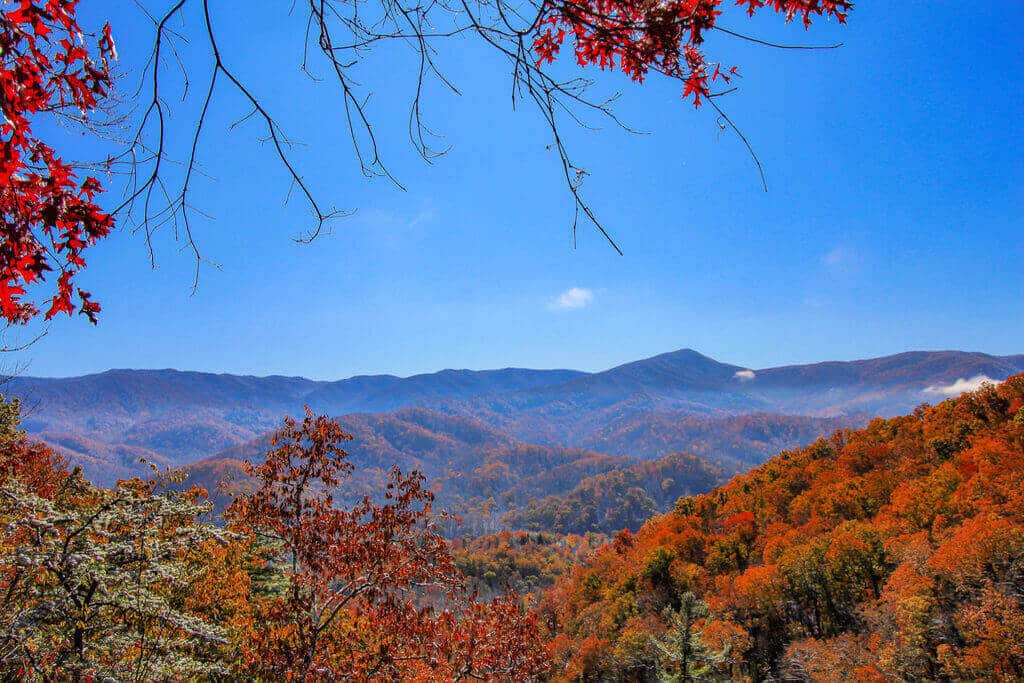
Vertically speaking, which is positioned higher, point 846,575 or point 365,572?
point 365,572

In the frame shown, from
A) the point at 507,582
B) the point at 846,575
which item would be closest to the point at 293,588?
the point at 507,582

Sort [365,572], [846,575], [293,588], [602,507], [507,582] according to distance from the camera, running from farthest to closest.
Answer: [602,507]
[846,575]
[507,582]
[365,572]
[293,588]

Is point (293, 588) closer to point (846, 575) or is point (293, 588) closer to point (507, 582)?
point (507, 582)

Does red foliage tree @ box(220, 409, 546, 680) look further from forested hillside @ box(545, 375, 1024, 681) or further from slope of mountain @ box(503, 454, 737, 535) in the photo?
slope of mountain @ box(503, 454, 737, 535)

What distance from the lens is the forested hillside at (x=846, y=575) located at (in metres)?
Answer: 19.2

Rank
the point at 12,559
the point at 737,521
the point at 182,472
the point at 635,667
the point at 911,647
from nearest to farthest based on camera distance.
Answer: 1. the point at 12,559
2. the point at 182,472
3. the point at 911,647
4. the point at 635,667
5. the point at 737,521

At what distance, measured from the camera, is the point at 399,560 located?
641 centimetres

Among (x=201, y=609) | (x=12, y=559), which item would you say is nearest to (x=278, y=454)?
(x=12, y=559)

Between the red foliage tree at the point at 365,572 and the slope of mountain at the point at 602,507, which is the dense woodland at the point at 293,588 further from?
the slope of mountain at the point at 602,507

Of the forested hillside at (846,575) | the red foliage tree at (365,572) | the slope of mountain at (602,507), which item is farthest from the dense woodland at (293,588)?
the slope of mountain at (602,507)

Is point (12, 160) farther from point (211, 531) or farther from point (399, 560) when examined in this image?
point (211, 531)

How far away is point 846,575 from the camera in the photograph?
28797 millimetres

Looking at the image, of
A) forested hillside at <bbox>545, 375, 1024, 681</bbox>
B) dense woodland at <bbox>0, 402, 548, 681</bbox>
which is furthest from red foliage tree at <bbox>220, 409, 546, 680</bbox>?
forested hillside at <bbox>545, 375, 1024, 681</bbox>

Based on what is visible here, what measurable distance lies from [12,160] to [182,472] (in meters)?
16.0
